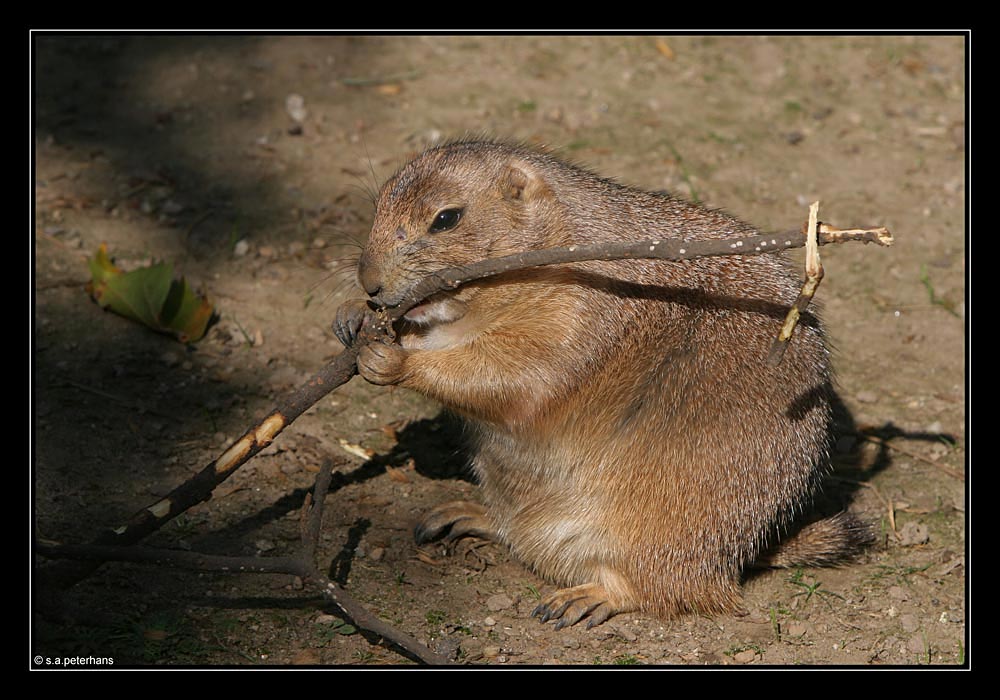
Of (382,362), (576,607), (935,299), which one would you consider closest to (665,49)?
(935,299)

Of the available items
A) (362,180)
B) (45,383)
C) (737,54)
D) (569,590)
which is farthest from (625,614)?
(737,54)

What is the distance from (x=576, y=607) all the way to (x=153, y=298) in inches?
93.8

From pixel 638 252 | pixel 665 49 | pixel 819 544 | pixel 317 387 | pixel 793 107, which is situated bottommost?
pixel 819 544

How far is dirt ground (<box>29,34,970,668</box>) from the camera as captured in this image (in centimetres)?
362

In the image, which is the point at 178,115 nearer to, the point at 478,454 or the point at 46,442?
the point at 46,442

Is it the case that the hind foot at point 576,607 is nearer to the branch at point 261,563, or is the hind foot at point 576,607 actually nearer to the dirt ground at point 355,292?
the dirt ground at point 355,292

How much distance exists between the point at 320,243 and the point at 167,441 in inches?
67.7

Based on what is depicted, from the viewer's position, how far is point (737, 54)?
7668 mm

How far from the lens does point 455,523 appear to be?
13.6ft

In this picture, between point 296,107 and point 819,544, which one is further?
point 296,107

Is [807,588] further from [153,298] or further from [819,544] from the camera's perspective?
[153,298]

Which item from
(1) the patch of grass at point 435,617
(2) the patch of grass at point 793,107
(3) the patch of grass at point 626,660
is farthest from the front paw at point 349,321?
(2) the patch of grass at point 793,107

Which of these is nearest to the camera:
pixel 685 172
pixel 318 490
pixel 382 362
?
pixel 318 490

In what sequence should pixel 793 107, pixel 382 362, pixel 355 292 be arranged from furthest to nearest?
1. pixel 793 107
2. pixel 355 292
3. pixel 382 362
